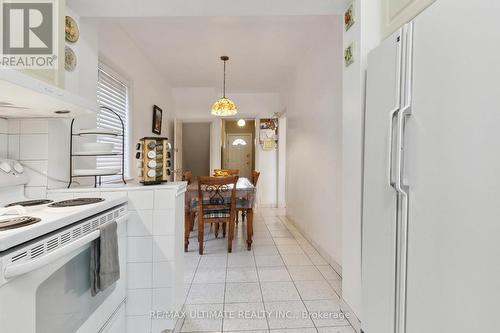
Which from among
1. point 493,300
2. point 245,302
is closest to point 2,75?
point 493,300

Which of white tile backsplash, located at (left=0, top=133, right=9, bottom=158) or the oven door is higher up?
white tile backsplash, located at (left=0, top=133, right=9, bottom=158)

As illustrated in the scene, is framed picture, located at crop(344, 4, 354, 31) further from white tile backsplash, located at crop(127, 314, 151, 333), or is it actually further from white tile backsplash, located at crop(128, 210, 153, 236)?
white tile backsplash, located at crop(127, 314, 151, 333)

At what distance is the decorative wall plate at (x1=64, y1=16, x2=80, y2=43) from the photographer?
5.51 ft

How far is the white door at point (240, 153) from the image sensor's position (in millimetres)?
8547

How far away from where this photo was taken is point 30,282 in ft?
2.64

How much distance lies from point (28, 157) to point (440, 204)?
7.05 ft

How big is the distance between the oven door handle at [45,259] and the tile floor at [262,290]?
1.02m

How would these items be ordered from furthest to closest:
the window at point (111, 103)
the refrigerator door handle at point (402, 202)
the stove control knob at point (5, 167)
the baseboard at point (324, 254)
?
the window at point (111, 103) < the baseboard at point (324, 254) < the stove control knob at point (5, 167) < the refrigerator door handle at point (402, 202)

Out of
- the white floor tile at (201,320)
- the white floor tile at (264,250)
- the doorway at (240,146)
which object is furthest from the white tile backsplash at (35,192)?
the doorway at (240,146)

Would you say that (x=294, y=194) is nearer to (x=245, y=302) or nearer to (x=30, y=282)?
(x=245, y=302)

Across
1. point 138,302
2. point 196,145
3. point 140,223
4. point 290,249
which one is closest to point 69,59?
point 140,223

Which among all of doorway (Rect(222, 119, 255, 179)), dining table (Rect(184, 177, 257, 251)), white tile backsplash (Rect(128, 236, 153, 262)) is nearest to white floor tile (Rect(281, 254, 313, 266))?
dining table (Rect(184, 177, 257, 251))

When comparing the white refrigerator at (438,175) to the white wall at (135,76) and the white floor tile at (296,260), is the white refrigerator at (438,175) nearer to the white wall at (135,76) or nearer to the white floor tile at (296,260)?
the white floor tile at (296,260)

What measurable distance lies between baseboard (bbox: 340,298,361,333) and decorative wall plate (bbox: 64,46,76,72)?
2.55m
